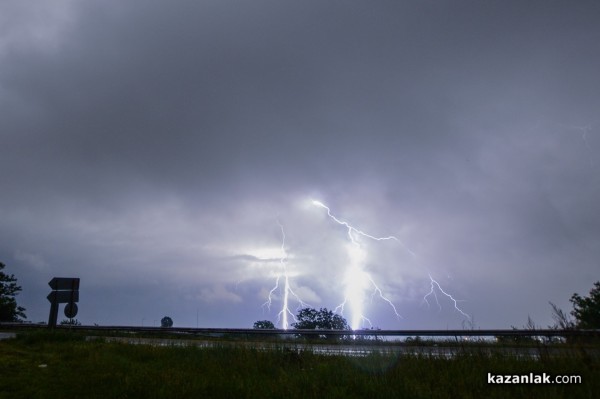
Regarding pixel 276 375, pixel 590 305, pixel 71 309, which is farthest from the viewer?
pixel 590 305

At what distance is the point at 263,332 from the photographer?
22.7 metres

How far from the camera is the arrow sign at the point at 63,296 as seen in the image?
17.2 m

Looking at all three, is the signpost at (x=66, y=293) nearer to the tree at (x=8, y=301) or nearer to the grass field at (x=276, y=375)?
the grass field at (x=276, y=375)

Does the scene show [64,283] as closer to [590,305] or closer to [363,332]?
[363,332]

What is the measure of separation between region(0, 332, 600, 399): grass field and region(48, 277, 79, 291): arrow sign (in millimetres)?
6194

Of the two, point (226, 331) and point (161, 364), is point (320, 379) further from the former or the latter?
point (226, 331)

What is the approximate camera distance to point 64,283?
17531mm

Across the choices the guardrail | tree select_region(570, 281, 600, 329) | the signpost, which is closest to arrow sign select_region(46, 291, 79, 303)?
the signpost

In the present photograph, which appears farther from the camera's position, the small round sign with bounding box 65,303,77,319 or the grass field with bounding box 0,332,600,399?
the small round sign with bounding box 65,303,77,319

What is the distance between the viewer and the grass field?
23.4ft

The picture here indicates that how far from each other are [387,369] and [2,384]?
313 inches

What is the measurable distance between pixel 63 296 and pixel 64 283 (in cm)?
56

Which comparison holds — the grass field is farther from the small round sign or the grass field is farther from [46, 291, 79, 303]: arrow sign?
[46, 291, 79, 303]: arrow sign

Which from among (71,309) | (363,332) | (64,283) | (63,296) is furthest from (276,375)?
(64,283)
